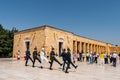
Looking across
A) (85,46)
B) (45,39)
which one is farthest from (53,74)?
(85,46)

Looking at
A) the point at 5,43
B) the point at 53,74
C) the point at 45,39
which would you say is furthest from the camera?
the point at 5,43

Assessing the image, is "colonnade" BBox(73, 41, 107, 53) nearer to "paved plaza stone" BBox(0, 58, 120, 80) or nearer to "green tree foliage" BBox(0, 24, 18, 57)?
"green tree foliage" BBox(0, 24, 18, 57)

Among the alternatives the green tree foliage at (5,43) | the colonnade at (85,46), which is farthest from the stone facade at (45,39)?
the green tree foliage at (5,43)

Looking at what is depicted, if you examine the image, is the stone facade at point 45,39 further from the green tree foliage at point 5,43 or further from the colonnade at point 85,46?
the green tree foliage at point 5,43

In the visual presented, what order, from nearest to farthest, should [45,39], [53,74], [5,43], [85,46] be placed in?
1. [53,74]
2. [45,39]
3. [5,43]
4. [85,46]

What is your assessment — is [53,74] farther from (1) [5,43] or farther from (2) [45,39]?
(1) [5,43]

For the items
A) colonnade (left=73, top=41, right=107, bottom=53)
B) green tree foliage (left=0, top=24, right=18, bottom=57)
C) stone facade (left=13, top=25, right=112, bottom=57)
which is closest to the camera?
stone facade (left=13, top=25, right=112, bottom=57)

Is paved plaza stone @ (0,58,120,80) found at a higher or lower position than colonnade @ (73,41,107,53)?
lower

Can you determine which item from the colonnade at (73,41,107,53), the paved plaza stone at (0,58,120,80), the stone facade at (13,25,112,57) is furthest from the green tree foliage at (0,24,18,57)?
the paved plaza stone at (0,58,120,80)

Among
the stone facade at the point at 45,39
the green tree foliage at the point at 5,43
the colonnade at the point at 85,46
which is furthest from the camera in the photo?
the green tree foliage at the point at 5,43

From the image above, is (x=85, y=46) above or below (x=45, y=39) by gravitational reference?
below

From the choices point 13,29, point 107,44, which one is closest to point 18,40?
point 13,29

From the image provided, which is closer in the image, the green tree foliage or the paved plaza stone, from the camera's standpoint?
the paved plaza stone

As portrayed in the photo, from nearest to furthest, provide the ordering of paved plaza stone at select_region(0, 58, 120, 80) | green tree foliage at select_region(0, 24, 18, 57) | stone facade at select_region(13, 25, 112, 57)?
paved plaza stone at select_region(0, 58, 120, 80), stone facade at select_region(13, 25, 112, 57), green tree foliage at select_region(0, 24, 18, 57)
